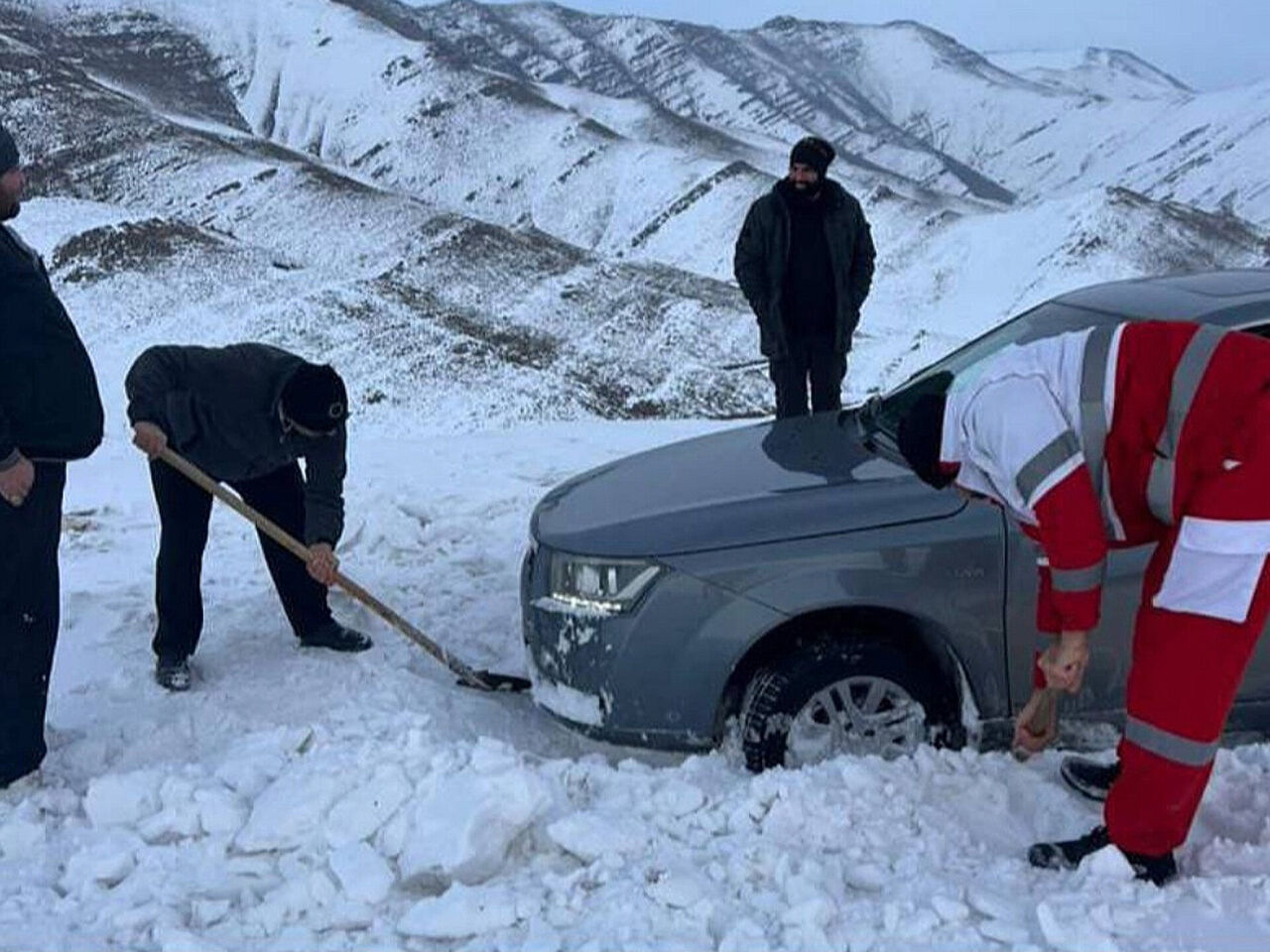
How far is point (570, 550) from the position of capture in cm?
360

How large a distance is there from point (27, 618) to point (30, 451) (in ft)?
1.67

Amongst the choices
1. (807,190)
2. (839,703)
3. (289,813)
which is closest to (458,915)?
(289,813)

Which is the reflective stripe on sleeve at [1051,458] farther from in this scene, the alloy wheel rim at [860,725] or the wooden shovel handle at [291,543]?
the wooden shovel handle at [291,543]

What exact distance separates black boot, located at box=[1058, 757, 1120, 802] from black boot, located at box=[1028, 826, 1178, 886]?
25 cm

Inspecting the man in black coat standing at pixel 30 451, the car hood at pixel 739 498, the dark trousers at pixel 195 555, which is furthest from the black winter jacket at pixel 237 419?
the car hood at pixel 739 498

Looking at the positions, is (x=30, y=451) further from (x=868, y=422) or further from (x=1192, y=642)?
(x=1192, y=642)

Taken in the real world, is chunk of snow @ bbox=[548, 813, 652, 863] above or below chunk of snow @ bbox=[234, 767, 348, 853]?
above

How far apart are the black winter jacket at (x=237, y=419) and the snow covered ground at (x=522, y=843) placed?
759 mm

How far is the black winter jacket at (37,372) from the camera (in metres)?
3.29

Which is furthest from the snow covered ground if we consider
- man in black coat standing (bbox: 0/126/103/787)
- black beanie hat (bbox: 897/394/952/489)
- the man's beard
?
the man's beard

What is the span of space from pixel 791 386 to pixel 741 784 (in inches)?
131

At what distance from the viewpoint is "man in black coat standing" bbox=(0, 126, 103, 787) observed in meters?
3.31

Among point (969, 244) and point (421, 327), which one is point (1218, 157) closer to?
point (969, 244)

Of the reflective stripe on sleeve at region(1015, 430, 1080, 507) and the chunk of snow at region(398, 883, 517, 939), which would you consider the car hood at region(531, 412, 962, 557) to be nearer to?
the reflective stripe on sleeve at region(1015, 430, 1080, 507)
